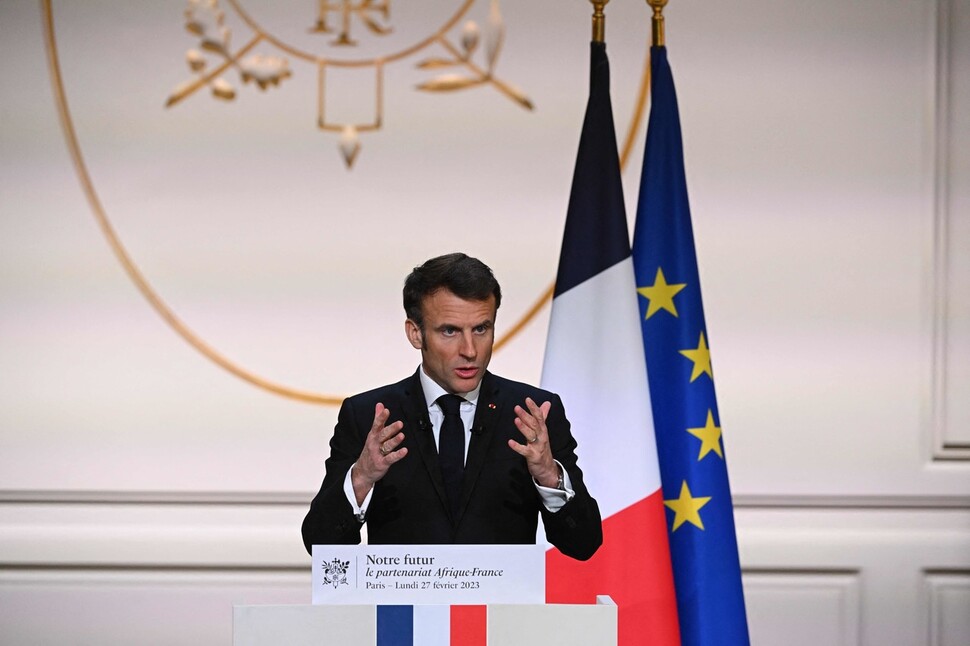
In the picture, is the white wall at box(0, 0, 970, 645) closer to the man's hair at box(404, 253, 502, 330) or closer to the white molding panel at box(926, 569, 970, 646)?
the white molding panel at box(926, 569, 970, 646)

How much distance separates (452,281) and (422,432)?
0.28m

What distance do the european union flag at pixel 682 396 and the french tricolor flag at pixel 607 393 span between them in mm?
83

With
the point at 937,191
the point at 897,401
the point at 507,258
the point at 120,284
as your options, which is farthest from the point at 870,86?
the point at 120,284

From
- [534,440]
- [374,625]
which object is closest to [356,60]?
[534,440]

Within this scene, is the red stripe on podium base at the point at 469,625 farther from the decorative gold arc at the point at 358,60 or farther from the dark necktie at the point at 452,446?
the decorative gold arc at the point at 358,60

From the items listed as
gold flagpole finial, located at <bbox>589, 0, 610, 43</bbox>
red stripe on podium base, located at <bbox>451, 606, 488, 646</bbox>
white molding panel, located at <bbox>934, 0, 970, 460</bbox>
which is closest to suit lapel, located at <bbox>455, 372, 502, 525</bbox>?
red stripe on podium base, located at <bbox>451, 606, 488, 646</bbox>

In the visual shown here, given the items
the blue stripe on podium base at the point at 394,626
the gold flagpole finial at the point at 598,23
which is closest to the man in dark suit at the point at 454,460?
the blue stripe on podium base at the point at 394,626

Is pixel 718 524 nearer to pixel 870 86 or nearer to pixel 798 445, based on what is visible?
pixel 798 445

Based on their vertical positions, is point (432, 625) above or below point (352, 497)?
below

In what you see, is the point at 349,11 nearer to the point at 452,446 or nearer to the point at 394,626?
the point at 452,446

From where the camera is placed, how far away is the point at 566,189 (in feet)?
11.2

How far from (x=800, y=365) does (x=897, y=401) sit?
310 mm

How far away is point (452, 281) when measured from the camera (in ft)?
6.43

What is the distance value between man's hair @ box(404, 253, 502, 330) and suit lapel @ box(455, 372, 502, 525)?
0.59 ft
